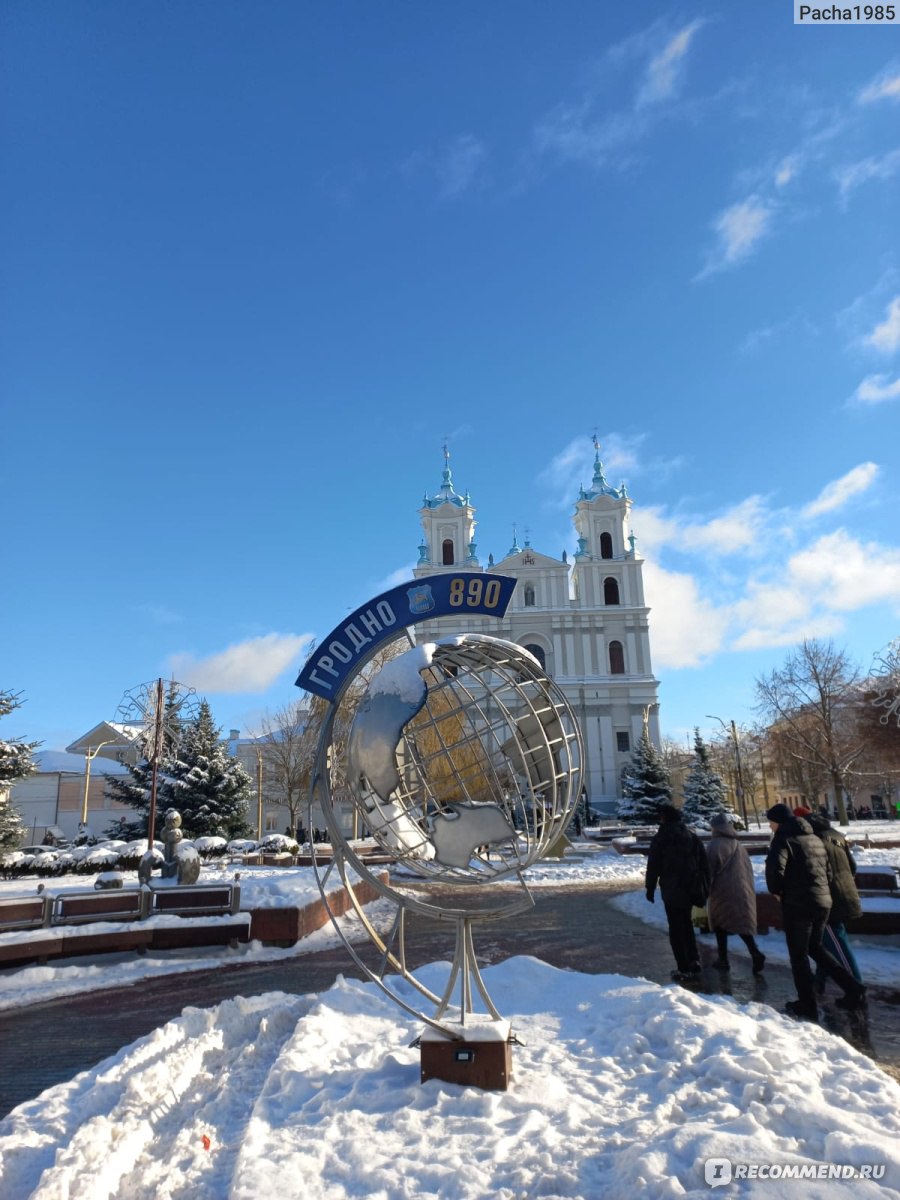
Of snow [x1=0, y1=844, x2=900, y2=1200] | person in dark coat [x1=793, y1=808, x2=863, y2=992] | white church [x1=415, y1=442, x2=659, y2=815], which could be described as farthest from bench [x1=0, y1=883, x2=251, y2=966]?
white church [x1=415, y1=442, x2=659, y2=815]

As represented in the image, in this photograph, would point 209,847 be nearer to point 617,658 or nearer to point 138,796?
point 138,796

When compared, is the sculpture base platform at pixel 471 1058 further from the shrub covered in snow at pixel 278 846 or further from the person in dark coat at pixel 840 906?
the shrub covered in snow at pixel 278 846

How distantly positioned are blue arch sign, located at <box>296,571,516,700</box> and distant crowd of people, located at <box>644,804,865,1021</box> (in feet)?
12.0

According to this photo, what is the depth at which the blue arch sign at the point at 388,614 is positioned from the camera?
5562 millimetres

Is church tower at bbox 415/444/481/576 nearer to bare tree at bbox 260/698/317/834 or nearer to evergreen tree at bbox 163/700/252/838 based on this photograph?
bare tree at bbox 260/698/317/834

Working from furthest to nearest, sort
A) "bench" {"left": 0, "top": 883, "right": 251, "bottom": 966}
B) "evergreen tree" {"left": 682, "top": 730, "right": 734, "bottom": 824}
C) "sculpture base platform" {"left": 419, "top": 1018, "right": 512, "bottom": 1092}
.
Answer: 1. "evergreen tree" {"left": 682, "top": 730, "right": 734, "bottom": 824}
2. "bench" {"left": 0, "top": 883, "right": 251, "bottom": 966}
3. "sculpture base platform" {"left": 419, "top": 1018, "right": 512, "bottom": 1092}

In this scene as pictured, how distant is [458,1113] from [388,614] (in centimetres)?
309

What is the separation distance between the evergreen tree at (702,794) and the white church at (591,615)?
12861 mm

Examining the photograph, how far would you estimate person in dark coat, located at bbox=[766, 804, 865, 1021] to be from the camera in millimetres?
6594

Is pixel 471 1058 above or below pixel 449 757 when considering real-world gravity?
below

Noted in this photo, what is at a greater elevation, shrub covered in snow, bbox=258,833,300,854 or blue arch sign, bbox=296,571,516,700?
blue arch sign, bbox=296,571,516,700

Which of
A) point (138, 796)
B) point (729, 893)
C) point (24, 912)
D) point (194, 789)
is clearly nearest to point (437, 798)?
point (729, 893)

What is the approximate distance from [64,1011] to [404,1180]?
572 centimetres

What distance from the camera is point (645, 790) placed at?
4322cm
